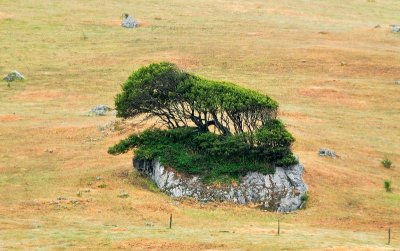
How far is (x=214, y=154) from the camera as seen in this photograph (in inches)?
2702

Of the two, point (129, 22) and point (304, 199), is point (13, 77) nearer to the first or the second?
point (129, 22)

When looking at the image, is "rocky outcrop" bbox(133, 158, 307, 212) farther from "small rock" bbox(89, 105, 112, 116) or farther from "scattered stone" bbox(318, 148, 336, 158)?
"small rock" bbox(89, 105, 112, 116)

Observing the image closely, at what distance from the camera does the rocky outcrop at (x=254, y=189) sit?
6669cm

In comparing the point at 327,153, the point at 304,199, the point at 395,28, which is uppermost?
the point at 395,28

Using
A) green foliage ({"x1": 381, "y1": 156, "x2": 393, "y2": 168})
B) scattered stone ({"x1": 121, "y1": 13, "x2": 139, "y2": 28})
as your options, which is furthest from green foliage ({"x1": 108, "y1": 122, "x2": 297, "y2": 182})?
scattered stone ({"x1": 121, "y1": 13, "x2": 139, "y2": 28})

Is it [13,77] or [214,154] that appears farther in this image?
[13,77]

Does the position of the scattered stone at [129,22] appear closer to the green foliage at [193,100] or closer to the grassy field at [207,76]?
the grassy field at [207,76]

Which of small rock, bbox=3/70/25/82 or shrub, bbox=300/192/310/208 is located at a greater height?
small rock, bbox=3/70/25/82

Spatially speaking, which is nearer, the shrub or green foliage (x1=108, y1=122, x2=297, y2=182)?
the shrub

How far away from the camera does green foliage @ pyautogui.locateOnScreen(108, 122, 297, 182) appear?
67.8 m

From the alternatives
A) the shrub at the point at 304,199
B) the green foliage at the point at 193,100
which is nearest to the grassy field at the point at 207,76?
the shrub at the point at 304,199

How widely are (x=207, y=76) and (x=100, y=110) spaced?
1940 cm

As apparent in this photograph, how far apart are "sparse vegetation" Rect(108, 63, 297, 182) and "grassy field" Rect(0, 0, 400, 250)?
2742 millimetres

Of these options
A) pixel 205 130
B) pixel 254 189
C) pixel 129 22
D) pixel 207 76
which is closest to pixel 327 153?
pixel 205 130
